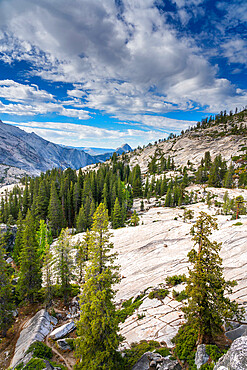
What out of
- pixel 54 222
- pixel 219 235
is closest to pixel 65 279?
pixel 219 235

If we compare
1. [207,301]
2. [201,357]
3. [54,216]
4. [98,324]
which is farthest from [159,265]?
[54,216]

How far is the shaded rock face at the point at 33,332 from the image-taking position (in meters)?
19.1

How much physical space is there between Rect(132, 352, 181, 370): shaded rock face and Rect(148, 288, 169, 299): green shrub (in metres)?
8.94

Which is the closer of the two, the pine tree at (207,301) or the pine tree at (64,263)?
the pine tree at (207,301)

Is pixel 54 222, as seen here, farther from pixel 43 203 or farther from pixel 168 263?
pixel 168 263

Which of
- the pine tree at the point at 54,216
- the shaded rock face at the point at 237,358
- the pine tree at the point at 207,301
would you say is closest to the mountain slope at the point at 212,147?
the pine tree at the point at 54,216

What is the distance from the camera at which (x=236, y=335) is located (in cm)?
1286

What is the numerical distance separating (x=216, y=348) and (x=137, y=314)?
10.9m

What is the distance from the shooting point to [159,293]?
2281cm

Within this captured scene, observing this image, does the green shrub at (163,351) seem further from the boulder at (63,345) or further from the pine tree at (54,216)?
the pine tree at (54,216)

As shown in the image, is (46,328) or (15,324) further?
(15,324)

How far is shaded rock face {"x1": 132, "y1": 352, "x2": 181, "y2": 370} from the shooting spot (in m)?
12.0

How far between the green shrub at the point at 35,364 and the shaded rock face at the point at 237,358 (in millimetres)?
14505

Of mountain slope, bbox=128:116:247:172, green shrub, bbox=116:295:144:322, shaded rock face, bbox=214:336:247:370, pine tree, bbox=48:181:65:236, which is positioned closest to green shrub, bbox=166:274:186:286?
green shrub, bbox=116:295:144:322
